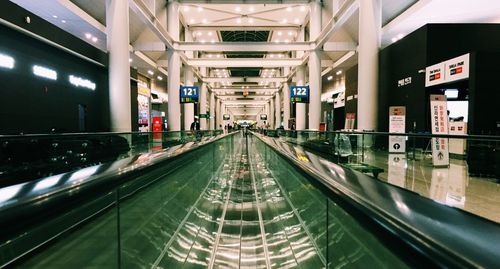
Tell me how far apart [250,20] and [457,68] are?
1561 centimetres

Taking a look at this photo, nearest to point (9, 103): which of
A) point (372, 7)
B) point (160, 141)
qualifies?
point (160, 141)

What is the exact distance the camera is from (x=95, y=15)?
608 inches

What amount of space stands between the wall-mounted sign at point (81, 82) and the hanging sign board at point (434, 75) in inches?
546

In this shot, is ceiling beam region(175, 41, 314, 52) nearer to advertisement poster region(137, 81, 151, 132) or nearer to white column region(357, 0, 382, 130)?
advertisement poster region(137, 81, 151, 132)

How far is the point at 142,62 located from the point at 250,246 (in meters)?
20.8

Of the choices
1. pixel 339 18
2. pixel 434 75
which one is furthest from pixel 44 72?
pixel 434 75

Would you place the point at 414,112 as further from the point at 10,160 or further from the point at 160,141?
the point at 10,160

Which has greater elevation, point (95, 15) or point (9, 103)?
point (95, 15)

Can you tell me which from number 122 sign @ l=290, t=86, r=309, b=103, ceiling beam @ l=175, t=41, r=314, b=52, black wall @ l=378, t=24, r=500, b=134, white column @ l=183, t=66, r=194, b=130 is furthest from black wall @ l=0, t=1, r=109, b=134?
black wall @ l=378, t=24, r=500, b=134

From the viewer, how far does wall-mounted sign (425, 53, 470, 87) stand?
1070 centimetres

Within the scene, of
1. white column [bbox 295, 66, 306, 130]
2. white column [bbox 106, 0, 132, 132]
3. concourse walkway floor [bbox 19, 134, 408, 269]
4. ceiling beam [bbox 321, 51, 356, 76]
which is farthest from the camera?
white column [bbox 295, 66, 306, 130]

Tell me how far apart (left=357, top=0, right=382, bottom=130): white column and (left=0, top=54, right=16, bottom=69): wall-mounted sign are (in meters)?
12.5

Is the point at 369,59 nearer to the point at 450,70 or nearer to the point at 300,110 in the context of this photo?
the point at 450,70

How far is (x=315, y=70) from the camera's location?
2114 centimetres
